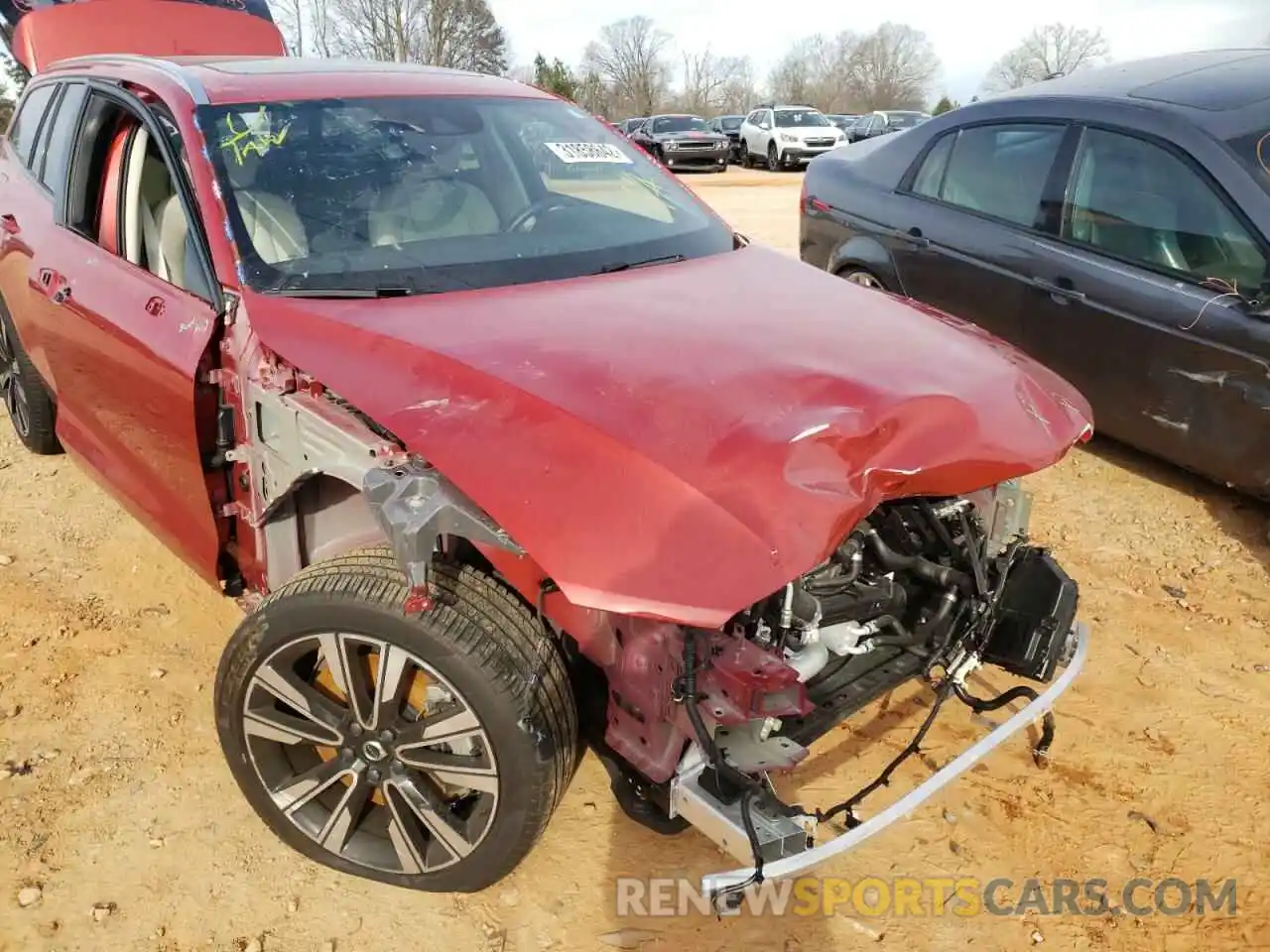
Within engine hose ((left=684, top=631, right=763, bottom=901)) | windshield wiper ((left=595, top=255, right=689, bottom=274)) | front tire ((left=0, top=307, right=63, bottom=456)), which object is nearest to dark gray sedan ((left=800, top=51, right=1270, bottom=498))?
windshield wiper ((left=595, top=255, right=689, bottom=274))

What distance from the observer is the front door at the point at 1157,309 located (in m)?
3.78

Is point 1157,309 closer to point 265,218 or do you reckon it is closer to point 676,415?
point 676,415

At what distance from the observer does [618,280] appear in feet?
8.82

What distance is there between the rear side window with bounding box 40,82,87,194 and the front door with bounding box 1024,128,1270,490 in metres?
3.94

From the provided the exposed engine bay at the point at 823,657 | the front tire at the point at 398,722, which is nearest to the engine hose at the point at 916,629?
the exposed engine bay at the point at 823,657

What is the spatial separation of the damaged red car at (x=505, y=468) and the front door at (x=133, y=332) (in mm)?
17

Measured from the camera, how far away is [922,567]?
2480mm

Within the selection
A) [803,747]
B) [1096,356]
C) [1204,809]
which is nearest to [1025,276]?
[1096,356]

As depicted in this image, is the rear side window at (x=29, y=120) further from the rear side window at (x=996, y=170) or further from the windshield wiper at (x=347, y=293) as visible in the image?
the rear side window at (x=996, y=170)

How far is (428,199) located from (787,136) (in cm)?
2283

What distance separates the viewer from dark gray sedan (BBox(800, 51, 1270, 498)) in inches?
150

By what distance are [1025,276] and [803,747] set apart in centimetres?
319

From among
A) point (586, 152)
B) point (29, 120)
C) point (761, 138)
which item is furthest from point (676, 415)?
point (761, 138)

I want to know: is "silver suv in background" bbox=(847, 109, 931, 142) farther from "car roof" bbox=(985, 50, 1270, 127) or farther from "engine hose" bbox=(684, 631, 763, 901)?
"engine hose" bbox=(684, 631, 763, 901)
